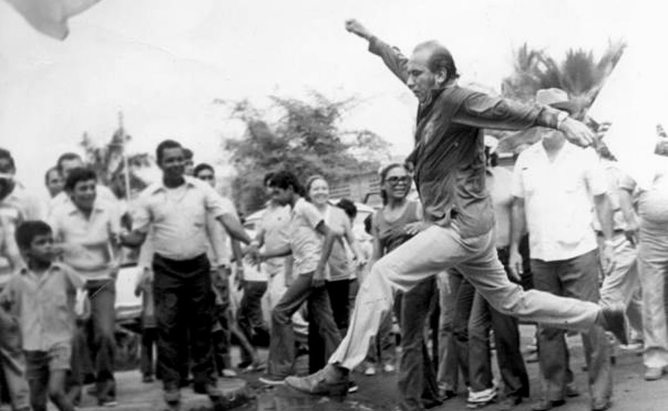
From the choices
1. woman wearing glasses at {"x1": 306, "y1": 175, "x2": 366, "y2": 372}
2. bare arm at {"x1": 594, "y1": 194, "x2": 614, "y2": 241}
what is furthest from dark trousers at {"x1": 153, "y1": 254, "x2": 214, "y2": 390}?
bare arm at {"x1": 594, "y1": 194, "x2": 614, "y2": 241}

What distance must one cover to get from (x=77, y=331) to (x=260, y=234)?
2.83ft

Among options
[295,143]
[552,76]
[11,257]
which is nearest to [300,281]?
[295,143]

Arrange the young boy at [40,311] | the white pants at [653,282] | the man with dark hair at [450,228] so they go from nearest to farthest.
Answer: the man with dark hair at [450,228] → the young boy at [40,311] → the white pants at [653,282]

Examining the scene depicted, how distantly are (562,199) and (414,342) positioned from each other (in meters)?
0.85

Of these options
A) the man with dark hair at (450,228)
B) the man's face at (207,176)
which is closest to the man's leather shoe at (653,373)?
the man with dark hair at (450,228)

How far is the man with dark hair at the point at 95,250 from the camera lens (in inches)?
153

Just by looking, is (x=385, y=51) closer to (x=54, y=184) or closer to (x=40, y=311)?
(x=54, y=184)

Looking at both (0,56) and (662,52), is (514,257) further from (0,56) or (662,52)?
(0,56)

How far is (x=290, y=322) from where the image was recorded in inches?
171

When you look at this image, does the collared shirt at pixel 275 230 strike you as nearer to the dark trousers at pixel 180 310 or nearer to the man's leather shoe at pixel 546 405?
the dark trousers at pixel 180 310

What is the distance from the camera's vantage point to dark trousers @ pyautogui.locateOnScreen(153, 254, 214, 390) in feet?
13.2

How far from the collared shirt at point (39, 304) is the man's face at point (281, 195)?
89 centimetres

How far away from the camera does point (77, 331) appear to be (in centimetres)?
396

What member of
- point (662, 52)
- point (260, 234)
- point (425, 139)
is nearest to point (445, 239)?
point (425, 139)
